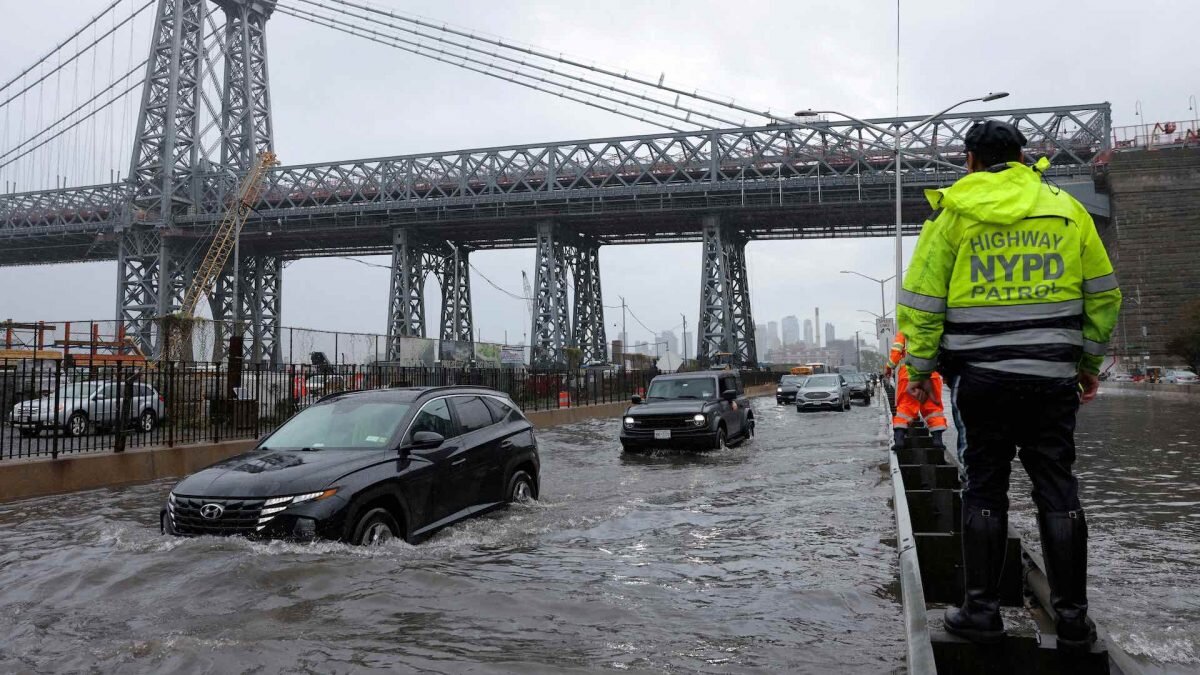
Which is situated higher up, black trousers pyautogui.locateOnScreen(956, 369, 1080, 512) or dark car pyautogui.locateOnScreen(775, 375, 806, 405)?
black trousers pyautogui.locateOnScreen(956, 369, 1080, 512)

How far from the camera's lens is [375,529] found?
6352 mm

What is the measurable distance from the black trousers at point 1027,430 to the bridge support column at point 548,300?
183 feet

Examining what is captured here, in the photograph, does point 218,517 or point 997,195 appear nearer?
point 997,195

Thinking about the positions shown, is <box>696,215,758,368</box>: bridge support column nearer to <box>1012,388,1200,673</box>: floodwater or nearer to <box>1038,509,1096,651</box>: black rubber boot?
<box>1012,388,1200,673</box>: floodwater

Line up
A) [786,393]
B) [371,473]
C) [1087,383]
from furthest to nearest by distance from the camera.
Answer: [786,393]
[371,473]
[1087,383]

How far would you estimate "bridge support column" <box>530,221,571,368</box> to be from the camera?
59.9 metres

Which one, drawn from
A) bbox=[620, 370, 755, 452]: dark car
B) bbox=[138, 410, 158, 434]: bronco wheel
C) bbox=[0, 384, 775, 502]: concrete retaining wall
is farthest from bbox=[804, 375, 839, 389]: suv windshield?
bbox=[138, 410, 158, 434]: bronco wheel

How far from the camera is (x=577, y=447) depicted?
17.8 metres

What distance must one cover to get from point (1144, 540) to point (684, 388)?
10.6 metres

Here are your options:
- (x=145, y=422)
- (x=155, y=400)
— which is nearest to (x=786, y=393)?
(x=155, y=400)

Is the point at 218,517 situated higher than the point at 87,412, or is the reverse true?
the point at 87,412

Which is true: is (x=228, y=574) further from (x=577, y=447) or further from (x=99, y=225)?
(x=99, y=225)

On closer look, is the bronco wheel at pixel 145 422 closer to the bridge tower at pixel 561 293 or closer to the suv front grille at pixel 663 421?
the suv front grille at pixel 663 421

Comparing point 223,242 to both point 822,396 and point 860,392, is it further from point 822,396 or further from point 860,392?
point 822,396
